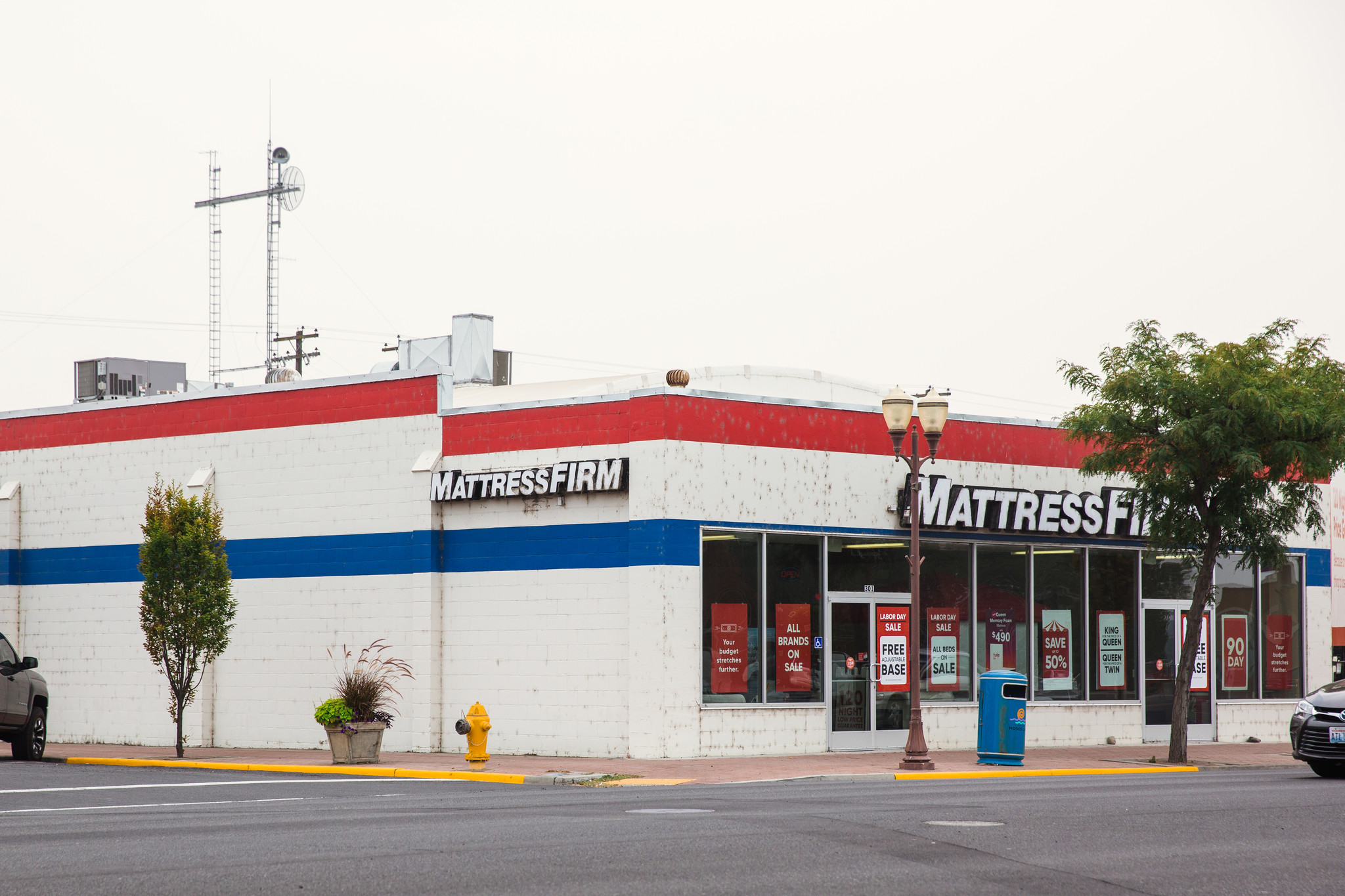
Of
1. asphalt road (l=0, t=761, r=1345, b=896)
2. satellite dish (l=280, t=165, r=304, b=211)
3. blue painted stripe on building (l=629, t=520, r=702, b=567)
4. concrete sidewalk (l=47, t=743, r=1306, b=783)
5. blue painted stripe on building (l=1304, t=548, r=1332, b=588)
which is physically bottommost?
concrete sidewalk (l=47, t=743, r=1306, b=783)

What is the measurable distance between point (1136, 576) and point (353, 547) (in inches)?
511

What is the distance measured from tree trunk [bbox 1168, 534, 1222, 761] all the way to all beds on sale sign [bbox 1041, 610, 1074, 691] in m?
2.48

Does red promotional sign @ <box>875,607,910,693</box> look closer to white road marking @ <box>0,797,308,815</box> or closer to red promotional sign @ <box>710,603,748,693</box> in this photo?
red promotional sign @ <box>710,603,748,693</box>

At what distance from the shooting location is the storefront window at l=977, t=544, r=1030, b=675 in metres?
23.7

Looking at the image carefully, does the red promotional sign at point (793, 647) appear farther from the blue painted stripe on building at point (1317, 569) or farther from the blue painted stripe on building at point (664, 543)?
the blue painted stripe on building at point (1317, 569)

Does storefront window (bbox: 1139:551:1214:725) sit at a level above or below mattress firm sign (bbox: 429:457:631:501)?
below

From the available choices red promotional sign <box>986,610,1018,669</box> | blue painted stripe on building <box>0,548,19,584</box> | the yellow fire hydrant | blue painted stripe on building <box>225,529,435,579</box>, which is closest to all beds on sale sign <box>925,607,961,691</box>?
red promotional sign <box>986,610,1018,669</box>

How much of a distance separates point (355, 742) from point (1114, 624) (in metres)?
12.6

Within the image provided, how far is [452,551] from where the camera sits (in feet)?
74.9

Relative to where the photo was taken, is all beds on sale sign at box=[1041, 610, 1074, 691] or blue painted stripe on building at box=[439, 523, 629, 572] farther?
all beds on sale sign at box=[1041, 610, 1074, 691]

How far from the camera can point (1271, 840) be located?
1048 centimetres

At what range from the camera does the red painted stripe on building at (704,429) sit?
21.2 meters

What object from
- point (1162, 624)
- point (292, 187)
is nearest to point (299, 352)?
point (292, 187)

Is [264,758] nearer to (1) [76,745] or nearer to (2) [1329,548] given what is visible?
(1) [76,745]
